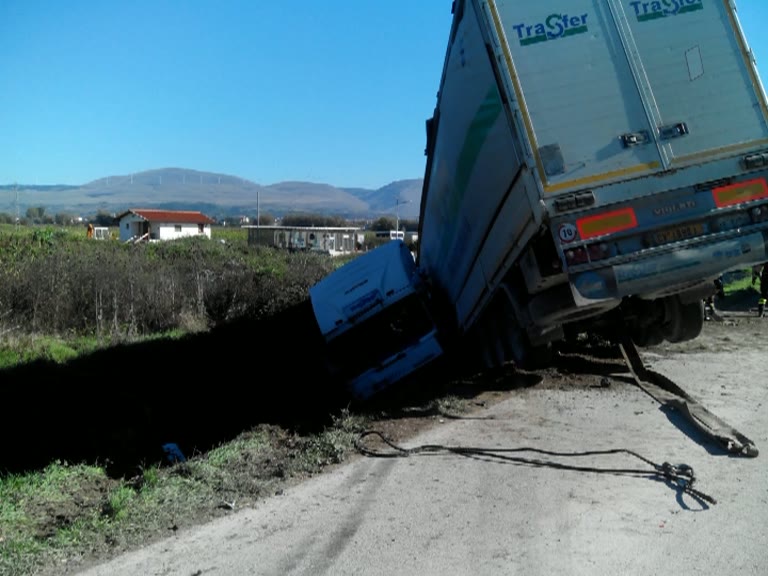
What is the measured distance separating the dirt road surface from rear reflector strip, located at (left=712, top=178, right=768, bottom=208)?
2.38 metres

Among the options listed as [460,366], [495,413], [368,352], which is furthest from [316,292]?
[495,413]

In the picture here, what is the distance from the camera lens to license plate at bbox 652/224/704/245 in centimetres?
705

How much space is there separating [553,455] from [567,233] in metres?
2.18

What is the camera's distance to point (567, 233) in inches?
275

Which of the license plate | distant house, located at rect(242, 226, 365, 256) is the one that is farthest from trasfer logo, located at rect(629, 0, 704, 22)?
distant house, located at rect(242, 226, 365, 256)

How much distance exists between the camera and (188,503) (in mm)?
6168

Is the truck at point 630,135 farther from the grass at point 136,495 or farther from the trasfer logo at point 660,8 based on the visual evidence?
the grass at point 136,495

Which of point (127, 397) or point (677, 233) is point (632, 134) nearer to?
point (677, 233)

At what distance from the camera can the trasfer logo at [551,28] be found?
23.1 ft

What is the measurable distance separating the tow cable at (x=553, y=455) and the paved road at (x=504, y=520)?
8 cm

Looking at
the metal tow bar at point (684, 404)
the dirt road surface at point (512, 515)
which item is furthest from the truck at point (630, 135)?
the dirt road surface at point (512, 515)

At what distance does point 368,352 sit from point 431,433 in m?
3.71

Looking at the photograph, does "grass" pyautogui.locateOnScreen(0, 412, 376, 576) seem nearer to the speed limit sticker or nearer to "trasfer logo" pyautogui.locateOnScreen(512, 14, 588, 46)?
the speed limit sticker

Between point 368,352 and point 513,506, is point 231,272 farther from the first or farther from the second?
point 513,506
